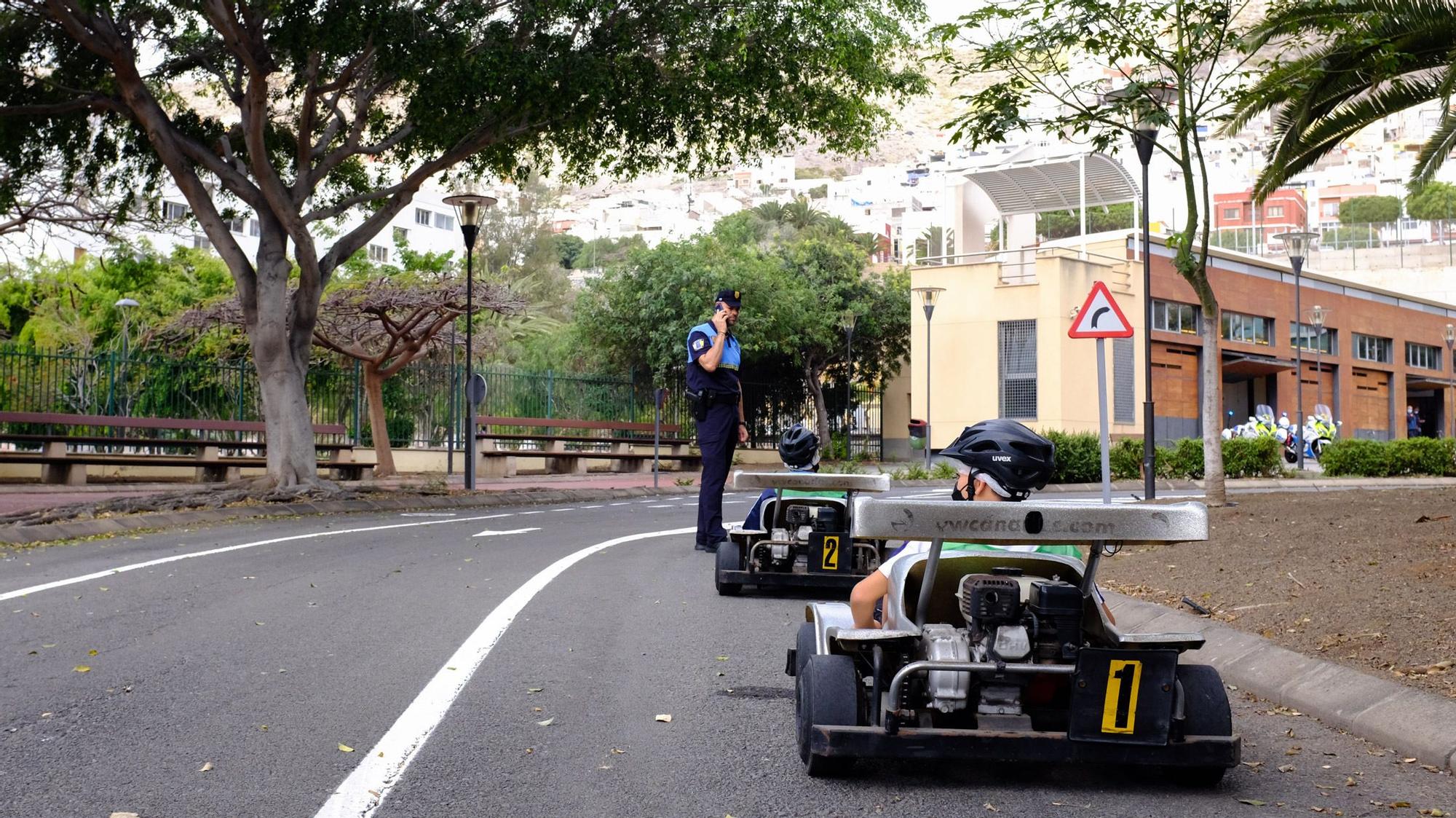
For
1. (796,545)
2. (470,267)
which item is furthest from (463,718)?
(470,267)

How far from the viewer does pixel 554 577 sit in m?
10.6

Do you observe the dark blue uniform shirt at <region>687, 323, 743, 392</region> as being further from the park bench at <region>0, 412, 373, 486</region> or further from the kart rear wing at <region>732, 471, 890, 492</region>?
the park bench at <region>0, 412, 373, 486</region>

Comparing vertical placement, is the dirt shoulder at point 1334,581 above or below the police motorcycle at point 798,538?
below

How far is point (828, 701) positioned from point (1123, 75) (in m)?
12.8

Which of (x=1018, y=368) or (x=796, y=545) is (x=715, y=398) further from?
(x=1018, y=368)

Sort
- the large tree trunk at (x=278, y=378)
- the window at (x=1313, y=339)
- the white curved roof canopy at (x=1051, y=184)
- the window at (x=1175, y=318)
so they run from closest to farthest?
the large tree trunk at (x=278, y=378) → the white curved roof canopy at (x=1051, y=184) → the window at (x=1175, y=318) → the window at (x=1313, y=339)

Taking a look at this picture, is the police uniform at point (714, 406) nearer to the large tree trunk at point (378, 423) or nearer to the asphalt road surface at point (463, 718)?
the asphalt road surface at point (463, 718)

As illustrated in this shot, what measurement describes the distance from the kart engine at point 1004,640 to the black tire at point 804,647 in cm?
56

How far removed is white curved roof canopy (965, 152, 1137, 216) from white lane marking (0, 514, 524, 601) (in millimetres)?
28576

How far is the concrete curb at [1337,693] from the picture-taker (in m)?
5.48

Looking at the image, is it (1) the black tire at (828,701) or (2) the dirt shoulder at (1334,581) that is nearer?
(1) the black tire at (828,701)

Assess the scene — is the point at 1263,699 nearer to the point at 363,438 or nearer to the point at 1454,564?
the point at 1454,564

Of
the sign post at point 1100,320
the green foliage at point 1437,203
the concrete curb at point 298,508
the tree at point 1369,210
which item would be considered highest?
the tree at point 1369,210

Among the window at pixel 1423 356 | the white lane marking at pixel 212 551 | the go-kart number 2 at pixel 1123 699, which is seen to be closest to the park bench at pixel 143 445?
the white lane marking at pixel 212 551
